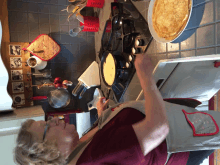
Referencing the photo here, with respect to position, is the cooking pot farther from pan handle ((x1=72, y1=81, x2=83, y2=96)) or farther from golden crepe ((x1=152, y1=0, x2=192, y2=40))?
golden crepe ((x1=152, y1=0, x2=192, y2=40))

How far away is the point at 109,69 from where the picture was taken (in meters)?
1.67

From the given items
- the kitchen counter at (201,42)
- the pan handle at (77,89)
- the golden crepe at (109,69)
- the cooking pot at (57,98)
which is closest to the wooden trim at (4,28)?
the cooking pot at (57,98)

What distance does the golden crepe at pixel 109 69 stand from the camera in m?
1.59

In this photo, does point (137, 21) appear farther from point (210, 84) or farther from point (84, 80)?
point (84, 80)

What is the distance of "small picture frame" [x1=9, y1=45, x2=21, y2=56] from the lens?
1960mm

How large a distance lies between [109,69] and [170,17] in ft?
2.86

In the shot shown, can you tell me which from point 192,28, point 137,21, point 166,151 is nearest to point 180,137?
point 166,151

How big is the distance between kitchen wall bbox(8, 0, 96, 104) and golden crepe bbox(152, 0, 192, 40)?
144cm

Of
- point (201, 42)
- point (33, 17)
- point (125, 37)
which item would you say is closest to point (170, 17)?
point (201, 42)

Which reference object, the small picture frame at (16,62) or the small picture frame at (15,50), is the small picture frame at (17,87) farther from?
the small picture frame at (15,50)

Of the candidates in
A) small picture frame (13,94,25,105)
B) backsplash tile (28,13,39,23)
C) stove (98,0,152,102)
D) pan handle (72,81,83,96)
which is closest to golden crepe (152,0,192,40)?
stove (98,0,152,102)

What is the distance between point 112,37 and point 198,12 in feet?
3.00

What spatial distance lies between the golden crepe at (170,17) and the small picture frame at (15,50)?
1.77 meters

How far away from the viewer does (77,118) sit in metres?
2.14
